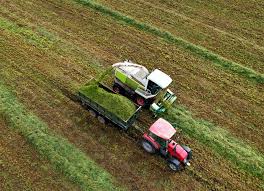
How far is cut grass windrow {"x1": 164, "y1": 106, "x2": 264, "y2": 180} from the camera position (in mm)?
16453

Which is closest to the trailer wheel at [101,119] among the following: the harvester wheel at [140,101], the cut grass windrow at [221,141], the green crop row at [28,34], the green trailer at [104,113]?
the green trailer at [104,113]

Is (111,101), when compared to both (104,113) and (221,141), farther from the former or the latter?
(221,141)

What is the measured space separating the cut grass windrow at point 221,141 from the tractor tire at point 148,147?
1.93 meters

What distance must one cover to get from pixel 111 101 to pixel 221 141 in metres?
5.47

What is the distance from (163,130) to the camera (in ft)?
52.5

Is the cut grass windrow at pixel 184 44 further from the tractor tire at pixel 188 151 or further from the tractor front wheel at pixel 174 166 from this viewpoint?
the tractor front wheel at pixel 174 166

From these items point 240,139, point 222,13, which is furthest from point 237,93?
point 222,13

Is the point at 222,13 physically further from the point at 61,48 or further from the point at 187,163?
the point at 187,163

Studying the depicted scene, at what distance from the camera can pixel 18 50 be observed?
2106 centimetres

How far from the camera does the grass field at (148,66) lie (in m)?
16.0

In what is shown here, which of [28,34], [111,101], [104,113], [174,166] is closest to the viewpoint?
[174,166]

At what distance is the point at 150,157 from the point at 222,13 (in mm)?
13274

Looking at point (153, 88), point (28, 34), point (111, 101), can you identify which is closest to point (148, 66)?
point (153, 88)

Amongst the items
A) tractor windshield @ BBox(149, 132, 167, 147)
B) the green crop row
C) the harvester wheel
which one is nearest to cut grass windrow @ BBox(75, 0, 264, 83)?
the green crop row
